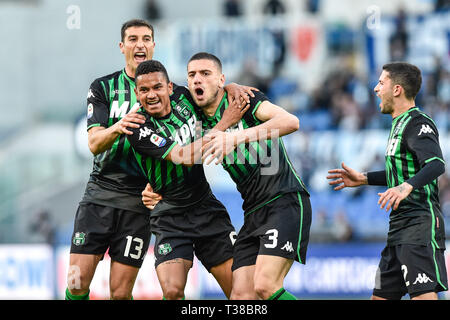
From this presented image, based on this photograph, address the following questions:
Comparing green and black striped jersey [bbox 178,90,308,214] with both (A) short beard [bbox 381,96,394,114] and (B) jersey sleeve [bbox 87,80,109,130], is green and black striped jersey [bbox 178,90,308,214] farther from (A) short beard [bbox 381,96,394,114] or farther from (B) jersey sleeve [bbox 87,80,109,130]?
(B) jersey sleeve [bbox 87,80,109,130]

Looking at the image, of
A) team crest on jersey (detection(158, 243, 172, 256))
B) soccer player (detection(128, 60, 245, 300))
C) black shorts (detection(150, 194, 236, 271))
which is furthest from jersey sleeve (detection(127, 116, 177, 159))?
team crest on jersey (detection(158, 243, 172, 256))

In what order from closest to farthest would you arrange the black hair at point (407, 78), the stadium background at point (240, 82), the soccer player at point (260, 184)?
the soccer player at point (260, 184)
the black hair at point (407, 78)
the stadium background at point (240, 82)

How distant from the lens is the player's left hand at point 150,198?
730 centimetres

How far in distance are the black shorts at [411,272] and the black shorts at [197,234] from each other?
1380 mm

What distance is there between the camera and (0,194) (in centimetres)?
1952

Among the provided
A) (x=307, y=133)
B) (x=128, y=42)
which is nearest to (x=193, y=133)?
(x=128, y=42)

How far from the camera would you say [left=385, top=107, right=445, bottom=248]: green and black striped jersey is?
6973 millimetres

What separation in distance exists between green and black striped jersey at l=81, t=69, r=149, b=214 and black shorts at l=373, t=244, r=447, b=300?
7.58ft

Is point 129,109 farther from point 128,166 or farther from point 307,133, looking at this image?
point 307,133

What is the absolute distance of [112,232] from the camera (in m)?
7.79

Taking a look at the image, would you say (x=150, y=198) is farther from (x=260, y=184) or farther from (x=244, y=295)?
(x=244, y=295)

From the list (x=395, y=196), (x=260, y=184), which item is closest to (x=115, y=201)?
(x=260, y=184)

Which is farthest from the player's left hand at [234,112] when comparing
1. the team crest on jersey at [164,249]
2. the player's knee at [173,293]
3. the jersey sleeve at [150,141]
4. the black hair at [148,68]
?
the player's knee at [173,293]

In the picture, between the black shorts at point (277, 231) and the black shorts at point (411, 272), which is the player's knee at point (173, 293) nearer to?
the black shorts at point (277, 231)
